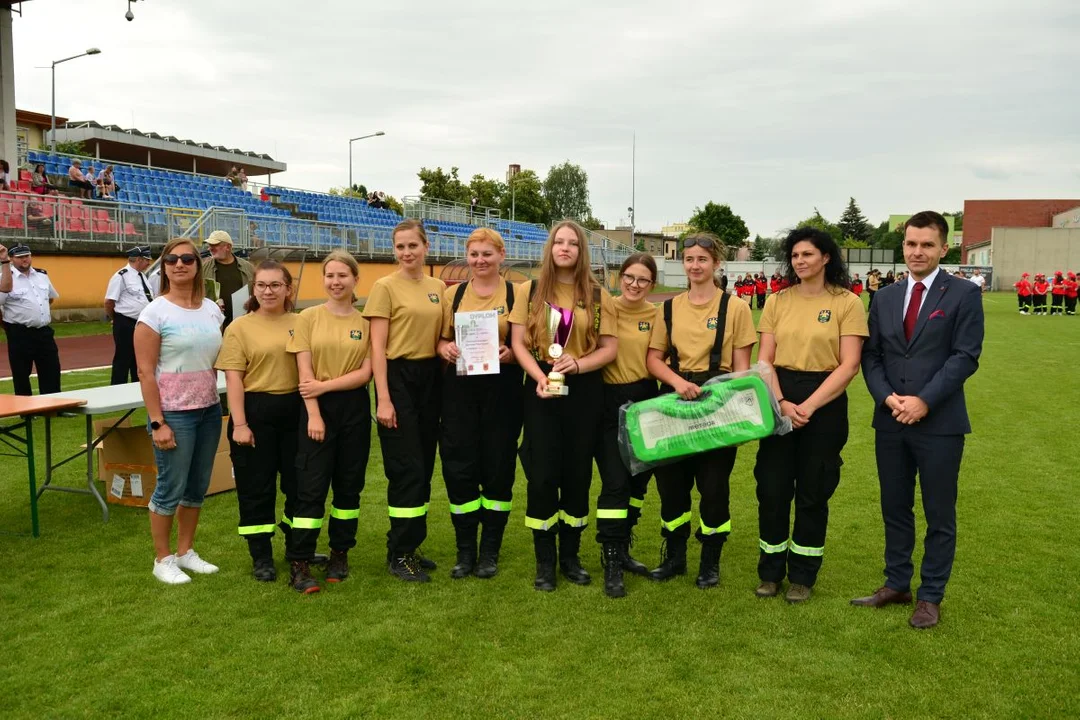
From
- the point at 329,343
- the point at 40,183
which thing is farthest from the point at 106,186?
the point at 329,343

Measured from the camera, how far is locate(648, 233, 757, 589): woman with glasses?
4.60 m

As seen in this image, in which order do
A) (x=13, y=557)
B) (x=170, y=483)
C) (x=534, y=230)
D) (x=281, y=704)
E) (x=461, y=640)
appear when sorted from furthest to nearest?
(x=534, y=230), (x=13, y=557), (x=170, y=483), (x=461, y=640), (x=281, y=704)

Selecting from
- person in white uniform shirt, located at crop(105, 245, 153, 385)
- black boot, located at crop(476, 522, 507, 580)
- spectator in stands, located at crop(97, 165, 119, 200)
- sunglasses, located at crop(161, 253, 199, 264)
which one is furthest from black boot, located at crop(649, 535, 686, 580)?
spectator in stands, located at crop(97, 165, 119, 200)

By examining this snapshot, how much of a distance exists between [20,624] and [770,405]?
12.6ft

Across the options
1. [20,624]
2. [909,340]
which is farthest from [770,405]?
[20,624]

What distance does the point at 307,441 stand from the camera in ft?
15.5

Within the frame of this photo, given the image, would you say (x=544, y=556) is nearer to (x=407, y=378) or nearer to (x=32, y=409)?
(x=407, y=378)

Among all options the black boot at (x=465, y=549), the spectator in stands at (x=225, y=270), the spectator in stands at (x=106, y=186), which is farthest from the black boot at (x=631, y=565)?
the spectator in stands at (x=106, y=186)

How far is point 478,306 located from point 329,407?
989 mm

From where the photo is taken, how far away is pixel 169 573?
4867mm

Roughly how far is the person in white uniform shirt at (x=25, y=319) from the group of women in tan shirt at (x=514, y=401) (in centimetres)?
505

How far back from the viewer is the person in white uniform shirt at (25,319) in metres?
8.47

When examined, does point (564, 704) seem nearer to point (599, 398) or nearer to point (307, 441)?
point (599, 398)

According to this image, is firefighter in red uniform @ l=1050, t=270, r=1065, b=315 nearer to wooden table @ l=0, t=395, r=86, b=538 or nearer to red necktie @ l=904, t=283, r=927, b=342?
red necktie @ l=904, t=283, r=927, b=342
